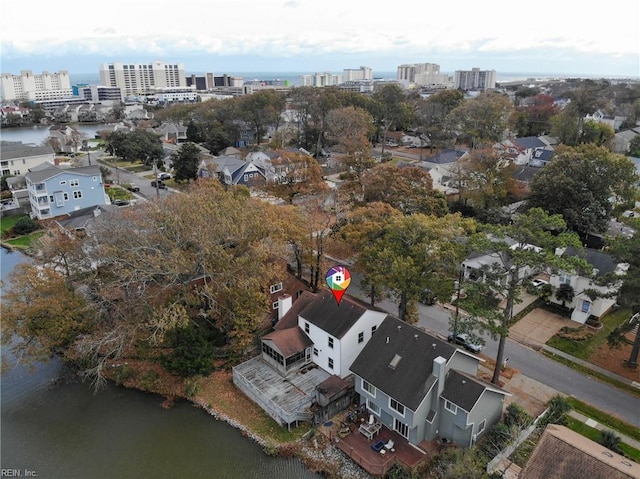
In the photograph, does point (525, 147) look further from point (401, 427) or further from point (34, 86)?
point (34, 86)

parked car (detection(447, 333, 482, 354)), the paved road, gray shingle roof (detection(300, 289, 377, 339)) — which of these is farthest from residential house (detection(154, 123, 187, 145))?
parked car (detection(447, 333, 482, 354))

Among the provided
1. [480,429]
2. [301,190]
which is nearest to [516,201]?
[301,190]

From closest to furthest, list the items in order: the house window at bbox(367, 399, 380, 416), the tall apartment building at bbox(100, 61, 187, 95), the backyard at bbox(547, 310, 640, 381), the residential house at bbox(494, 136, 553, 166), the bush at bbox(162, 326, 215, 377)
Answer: the house window at bbox(367, 399, 380, 416) → the bush at bbox(162, 326, 215, 377) → the backyard at bbox(547, 310, 640, 381) → the residential house at bbox(494, 136, 553, 166) → the tall apartment building at bbox(100, 61, 187, 95)

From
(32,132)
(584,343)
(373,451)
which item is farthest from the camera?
(32,132)

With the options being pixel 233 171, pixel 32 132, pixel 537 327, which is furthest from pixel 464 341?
pixel 32 132

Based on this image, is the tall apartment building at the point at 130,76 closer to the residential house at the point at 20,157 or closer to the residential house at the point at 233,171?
the residential house at the point at 20,157

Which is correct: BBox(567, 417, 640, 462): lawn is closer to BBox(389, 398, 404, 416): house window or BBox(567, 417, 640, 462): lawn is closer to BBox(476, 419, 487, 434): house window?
BBox(476, 419, 487, 434): house window

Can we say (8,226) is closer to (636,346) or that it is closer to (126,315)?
(126,315)
